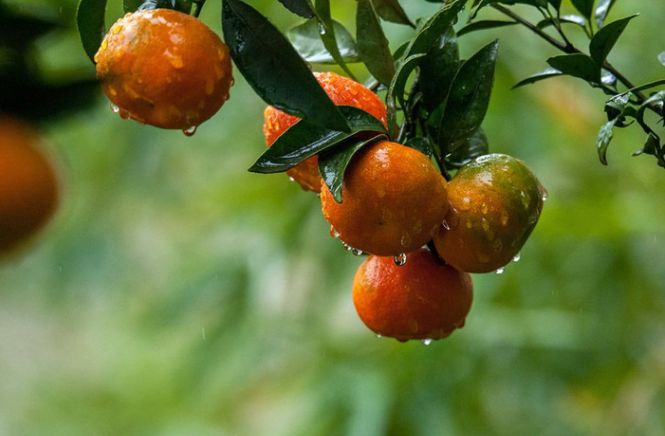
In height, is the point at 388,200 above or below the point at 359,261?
above

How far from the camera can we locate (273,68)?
505 millimetres

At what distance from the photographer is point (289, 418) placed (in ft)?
5.98

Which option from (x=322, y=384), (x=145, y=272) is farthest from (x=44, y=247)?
(x=322, y=384)

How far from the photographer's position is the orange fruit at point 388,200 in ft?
1.72

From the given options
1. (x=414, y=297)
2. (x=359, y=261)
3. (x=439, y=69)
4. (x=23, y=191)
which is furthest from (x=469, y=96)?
(x=359, y=261)

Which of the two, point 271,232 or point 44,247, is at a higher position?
point 271,232

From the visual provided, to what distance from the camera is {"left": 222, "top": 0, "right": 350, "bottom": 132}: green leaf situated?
1.59ft

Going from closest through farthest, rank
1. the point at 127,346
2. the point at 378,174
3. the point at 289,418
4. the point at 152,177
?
1. the point at 378,174
2. the point at 289,418
3. the point at 152,177
4. the point at 127,346

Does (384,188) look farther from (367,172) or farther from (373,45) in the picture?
(373,45)

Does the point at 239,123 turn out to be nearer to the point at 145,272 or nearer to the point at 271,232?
the point at 271,232

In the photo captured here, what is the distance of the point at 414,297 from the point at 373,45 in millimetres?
169

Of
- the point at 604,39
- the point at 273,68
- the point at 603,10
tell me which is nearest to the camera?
the point at 273,68

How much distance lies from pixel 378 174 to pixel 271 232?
48.7 inches

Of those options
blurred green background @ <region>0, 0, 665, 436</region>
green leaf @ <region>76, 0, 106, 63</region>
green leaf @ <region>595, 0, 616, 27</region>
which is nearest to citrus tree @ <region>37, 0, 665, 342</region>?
green leaf @ <region>76, 0, 106, 63</region>
